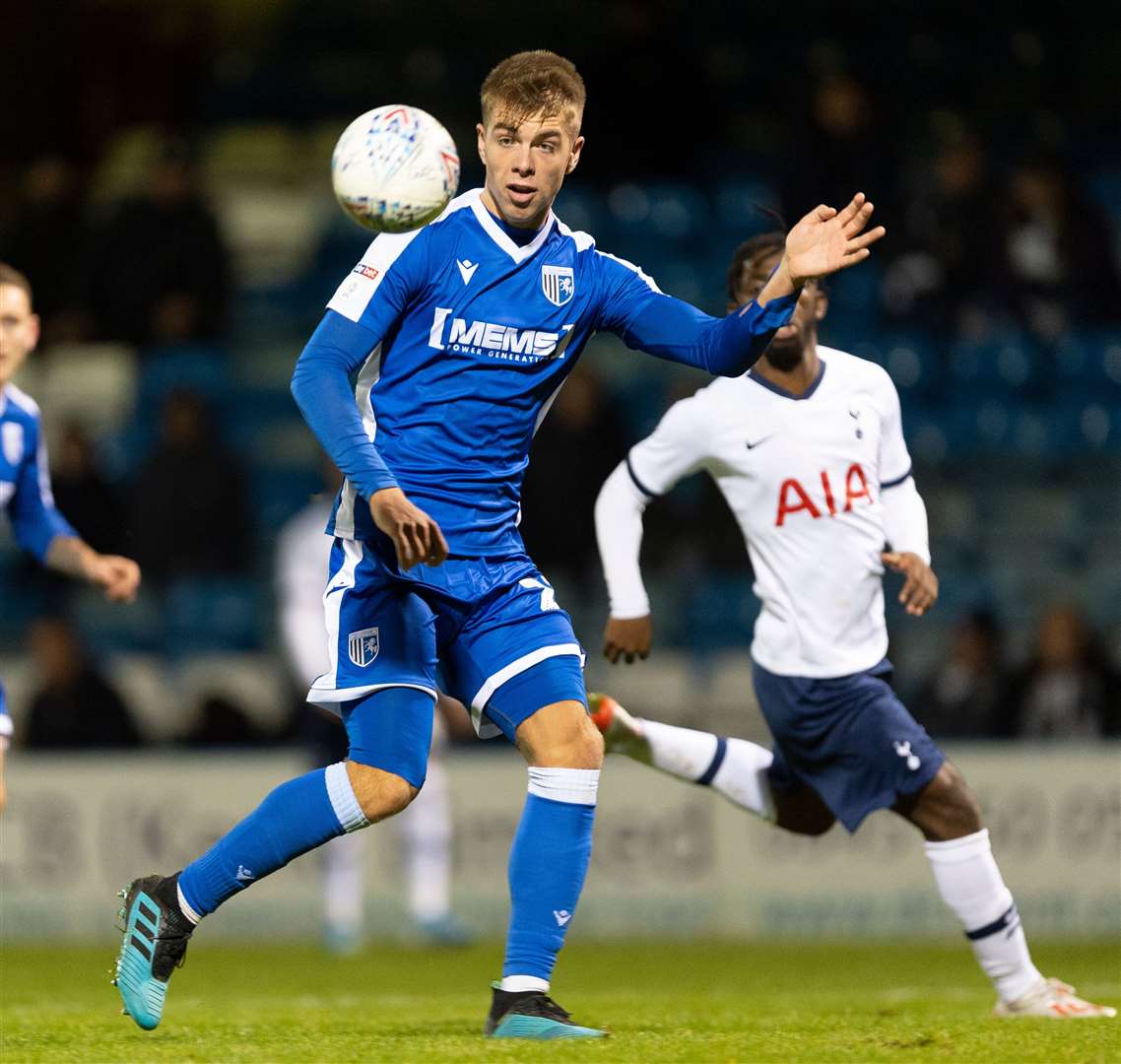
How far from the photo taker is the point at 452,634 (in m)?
5.28

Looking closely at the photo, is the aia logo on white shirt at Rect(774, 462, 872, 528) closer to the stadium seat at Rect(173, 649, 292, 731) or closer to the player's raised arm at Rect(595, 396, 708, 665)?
the player's raised arm at Rect(595, 396, 708, 665)

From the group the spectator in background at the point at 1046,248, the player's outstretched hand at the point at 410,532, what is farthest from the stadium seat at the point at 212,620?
the player's outstretched hand at the point at 410,532

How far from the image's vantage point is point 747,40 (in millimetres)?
15375

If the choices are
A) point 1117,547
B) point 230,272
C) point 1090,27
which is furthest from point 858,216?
point 1090,27

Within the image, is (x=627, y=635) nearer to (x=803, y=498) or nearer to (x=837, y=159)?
(x=803, y=498)

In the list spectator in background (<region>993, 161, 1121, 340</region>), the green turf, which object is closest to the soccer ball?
the green turf

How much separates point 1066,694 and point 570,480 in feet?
Result: 9.73

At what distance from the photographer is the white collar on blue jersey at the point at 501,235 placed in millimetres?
5281

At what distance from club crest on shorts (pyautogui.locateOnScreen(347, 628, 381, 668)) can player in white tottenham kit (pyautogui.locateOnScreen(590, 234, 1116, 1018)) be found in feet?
4.29

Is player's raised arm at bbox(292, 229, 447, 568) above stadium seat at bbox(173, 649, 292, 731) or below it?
above

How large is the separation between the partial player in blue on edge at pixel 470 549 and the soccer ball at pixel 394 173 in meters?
0.11

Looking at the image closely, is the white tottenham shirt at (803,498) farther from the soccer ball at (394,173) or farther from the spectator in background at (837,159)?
the spectator in background at (837,159)

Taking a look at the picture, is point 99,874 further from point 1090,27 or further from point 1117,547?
point 1090,27

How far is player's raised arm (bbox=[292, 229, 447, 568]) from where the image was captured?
187 inches
